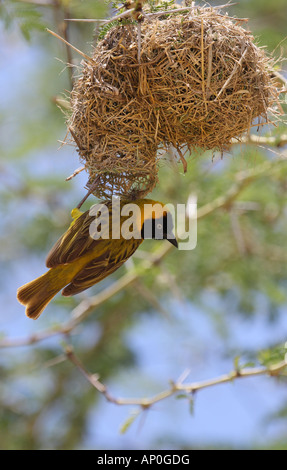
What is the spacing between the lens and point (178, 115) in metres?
2.65

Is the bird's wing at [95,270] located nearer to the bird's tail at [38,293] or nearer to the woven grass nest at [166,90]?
the bird's tail at [38,293]

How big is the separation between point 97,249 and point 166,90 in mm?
1007

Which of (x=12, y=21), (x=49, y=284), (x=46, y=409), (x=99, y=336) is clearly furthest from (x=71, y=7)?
(x=46, y=409)

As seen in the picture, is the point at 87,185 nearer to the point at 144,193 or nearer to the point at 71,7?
the point at 144,193

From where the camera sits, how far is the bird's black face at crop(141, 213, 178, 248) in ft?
10.6

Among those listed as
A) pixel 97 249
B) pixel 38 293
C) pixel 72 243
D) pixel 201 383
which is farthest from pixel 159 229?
pixel 201 383

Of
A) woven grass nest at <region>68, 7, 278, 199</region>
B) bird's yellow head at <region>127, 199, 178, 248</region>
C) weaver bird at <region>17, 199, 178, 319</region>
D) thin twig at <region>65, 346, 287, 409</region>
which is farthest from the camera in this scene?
bird's yellow head at <region>127, 199, 178, 248</region>

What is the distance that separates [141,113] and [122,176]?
39 centimetres

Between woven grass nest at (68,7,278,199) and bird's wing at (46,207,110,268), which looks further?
bird's wing at (46,207,110,268)

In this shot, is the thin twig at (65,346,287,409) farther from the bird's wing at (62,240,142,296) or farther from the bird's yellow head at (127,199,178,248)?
the bird's yellow head at (127,199,178,248)

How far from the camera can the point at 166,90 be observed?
2.58 metres

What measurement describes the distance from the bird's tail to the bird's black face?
581 mm

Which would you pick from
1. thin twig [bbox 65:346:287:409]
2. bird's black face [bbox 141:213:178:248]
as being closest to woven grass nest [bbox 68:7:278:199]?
bird's black face [bbox 141:213:178:248]

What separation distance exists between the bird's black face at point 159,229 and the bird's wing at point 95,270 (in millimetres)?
176
